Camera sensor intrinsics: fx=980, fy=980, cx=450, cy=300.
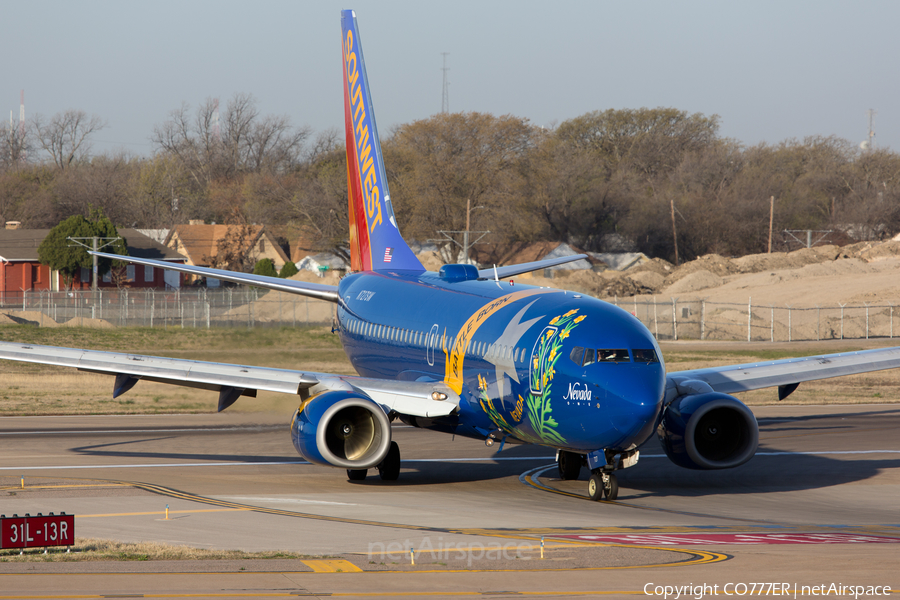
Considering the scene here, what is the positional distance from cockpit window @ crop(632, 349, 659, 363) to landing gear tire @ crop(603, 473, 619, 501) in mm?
2605

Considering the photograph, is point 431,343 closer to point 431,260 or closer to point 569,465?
point 569,465

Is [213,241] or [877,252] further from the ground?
[213,241]

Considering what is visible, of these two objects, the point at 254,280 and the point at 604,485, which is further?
the point at 254,280

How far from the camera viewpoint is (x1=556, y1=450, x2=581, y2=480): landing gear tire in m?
22.1

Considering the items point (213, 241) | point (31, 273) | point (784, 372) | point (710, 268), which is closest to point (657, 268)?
point (710, 268)

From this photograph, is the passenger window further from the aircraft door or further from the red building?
the red building

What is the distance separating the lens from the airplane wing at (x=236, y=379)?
2112cm

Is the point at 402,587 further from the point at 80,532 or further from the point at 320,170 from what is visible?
the point at 320,170

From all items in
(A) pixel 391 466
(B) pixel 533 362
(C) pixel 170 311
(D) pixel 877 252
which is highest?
(D) pixel 877 252

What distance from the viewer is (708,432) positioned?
2052 cm

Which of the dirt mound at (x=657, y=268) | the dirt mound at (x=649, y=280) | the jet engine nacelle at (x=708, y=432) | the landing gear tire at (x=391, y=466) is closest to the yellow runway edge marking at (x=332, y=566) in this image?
the landing gear tire at (x=391, y=466)

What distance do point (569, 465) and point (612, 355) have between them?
18.0 ft

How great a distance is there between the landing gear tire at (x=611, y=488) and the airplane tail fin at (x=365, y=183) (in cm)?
1299

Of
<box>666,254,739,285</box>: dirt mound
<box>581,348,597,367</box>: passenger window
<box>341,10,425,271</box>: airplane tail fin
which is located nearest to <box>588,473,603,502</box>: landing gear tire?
<box>581,348,597,367</box>: passenger window
